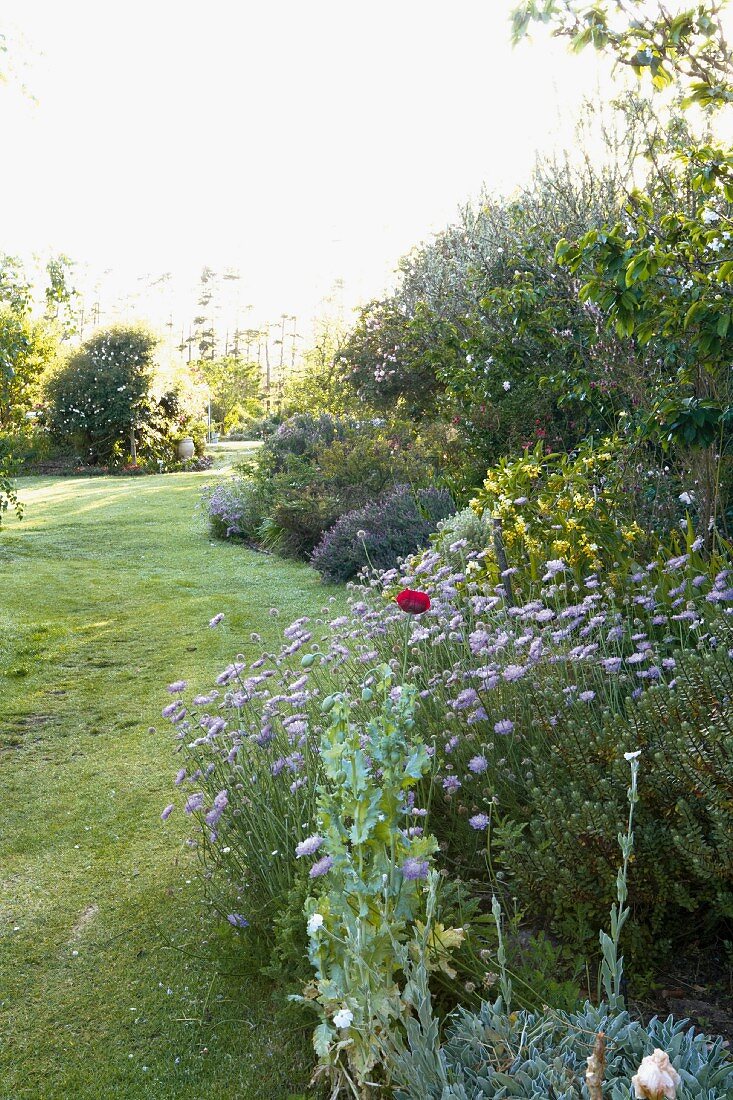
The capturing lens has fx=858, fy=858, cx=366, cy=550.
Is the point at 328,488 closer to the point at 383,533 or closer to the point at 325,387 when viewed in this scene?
the point at 383,533

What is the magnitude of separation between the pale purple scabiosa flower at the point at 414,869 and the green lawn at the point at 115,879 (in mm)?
793

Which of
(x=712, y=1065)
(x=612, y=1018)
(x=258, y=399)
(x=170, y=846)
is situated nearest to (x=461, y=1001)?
(x=612, y=1018)

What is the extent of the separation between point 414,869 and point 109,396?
21042 millimetres

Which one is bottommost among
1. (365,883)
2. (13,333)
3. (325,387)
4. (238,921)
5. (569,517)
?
(238,921)

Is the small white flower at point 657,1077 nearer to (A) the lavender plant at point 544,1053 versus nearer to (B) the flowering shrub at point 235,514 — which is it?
(A) the lavender plant at point 544,1053

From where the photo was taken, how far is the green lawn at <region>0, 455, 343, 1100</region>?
2.35m

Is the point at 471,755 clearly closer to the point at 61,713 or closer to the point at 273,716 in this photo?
the point at 273,716

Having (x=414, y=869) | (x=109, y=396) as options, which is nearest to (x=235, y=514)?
(x=414, y=869)

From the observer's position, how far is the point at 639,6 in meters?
3.37

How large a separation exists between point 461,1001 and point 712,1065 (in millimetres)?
737

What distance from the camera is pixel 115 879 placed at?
3.36m

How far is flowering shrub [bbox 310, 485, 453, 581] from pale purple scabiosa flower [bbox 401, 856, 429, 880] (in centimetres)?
626

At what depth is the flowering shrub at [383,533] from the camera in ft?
26.9

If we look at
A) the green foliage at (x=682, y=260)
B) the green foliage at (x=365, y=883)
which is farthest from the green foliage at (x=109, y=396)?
the green foliage at (x=365, y=883)
